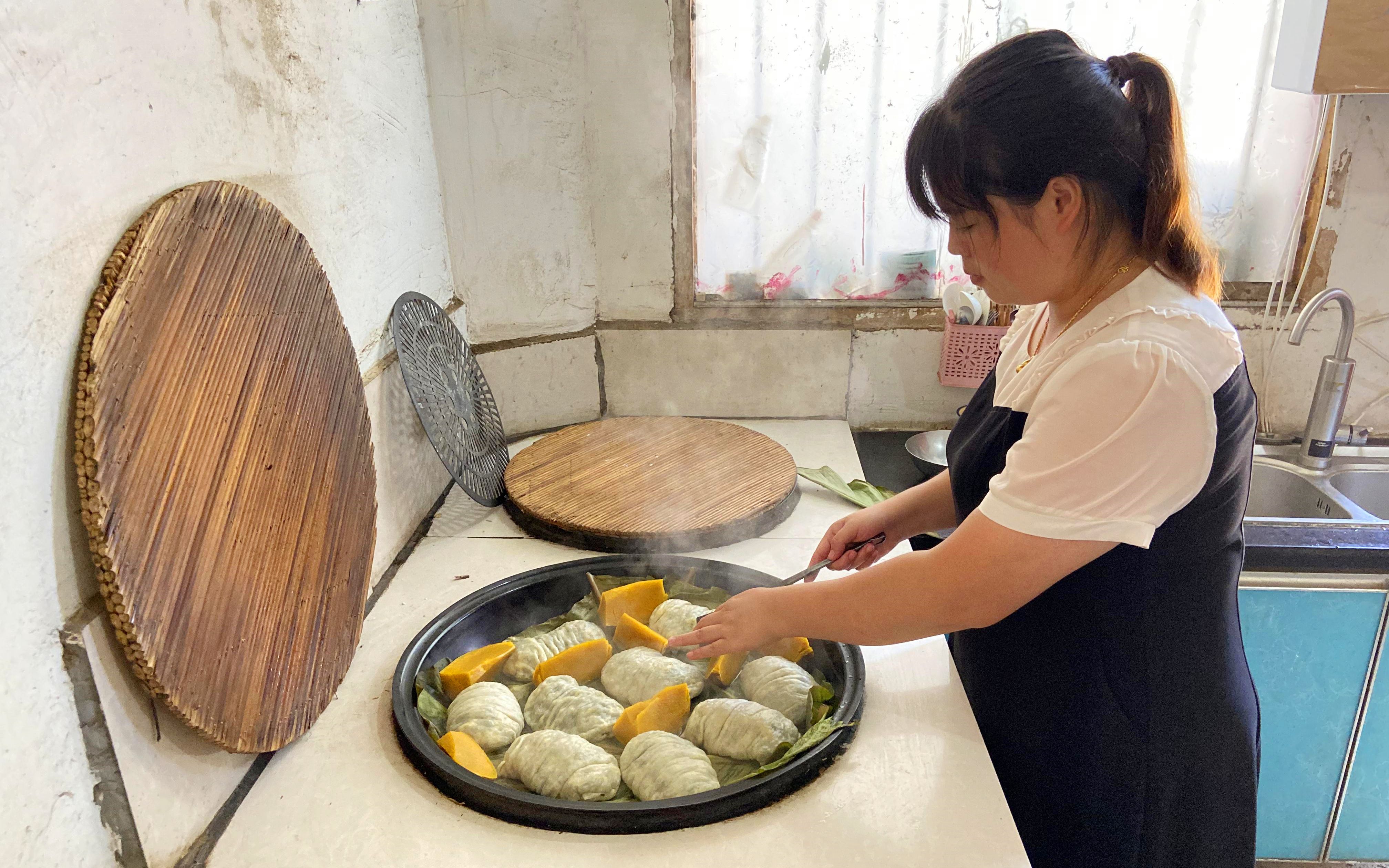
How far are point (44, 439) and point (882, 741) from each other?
1013mm

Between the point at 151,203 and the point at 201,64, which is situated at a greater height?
the point at 201,64

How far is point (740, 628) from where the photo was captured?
118 centimetres

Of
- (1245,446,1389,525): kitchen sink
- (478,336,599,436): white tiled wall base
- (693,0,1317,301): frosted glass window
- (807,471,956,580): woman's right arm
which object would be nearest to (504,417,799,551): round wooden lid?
(478,336,599,436): white tiled wall base

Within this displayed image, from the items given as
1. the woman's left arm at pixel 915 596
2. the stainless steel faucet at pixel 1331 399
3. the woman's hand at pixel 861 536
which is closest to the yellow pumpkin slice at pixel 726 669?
the woman's left arm at pixel 915 596

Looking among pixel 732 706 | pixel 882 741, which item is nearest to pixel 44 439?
pixel 732 706

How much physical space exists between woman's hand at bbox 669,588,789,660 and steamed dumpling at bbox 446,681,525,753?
0.84ft

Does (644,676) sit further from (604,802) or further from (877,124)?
(877,124)

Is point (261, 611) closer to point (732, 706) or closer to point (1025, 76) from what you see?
point (732, 706)

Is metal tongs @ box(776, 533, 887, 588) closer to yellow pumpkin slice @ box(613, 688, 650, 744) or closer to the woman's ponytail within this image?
yellow pumpkin slice @ box(613, 688, 650, 744)

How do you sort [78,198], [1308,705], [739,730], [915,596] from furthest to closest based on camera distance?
[1308,705], [739,730], [915,596], [78,198]

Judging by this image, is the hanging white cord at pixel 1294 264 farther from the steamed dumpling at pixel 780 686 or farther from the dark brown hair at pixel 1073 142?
the steamed dumpling at pixel 780 686

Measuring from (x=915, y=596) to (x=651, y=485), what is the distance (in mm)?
892

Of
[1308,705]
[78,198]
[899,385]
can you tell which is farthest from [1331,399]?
[78,198]

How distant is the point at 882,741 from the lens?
1164 mm
